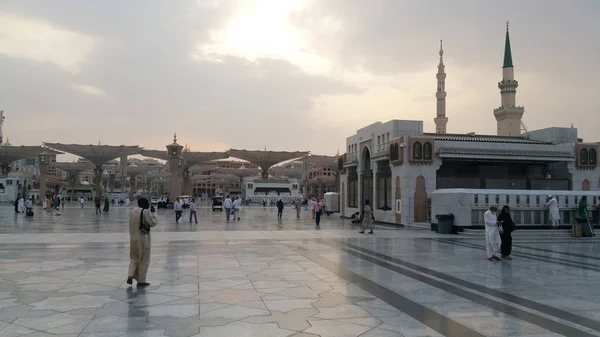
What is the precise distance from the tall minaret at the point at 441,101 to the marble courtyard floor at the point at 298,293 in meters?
64.6

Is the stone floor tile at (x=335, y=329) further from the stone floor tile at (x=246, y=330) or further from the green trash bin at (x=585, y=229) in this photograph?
the green trash bin at (x=585, y=229)

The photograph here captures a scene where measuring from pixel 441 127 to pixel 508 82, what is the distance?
11817 millimetres

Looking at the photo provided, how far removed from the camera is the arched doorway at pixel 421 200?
2444 centimetres

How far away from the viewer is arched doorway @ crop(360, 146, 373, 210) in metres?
30.0

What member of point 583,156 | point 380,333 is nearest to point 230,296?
point 380,333

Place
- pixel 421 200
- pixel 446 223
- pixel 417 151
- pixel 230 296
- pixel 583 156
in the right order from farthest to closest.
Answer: pixel 583 156, pixel 421 200, pixel 417 151, pixel 446 223, pixel 230 296

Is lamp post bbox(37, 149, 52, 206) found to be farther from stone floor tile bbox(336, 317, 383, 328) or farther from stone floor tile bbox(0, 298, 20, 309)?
stone floor tile bbox(336, 317, 383, 328)

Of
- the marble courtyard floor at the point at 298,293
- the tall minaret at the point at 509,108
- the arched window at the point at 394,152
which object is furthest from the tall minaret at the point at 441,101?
the marble courtyard floor at the point at 298,293

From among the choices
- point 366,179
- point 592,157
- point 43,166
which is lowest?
point 366,179

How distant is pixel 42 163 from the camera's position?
57.4m

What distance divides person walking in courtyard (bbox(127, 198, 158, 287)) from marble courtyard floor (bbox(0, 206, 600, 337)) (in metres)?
0.32

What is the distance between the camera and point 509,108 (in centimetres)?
6850

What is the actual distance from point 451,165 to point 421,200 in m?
3.57

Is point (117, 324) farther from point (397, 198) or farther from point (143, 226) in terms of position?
point (397, 198)
